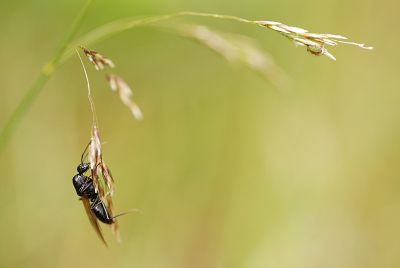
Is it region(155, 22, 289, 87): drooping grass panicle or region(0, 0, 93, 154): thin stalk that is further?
region(155, 22, 289, 87): drooping grass panicle

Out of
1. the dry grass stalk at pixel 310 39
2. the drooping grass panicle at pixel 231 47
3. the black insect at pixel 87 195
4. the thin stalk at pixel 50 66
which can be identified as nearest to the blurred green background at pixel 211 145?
the black insect at pixel 87 195

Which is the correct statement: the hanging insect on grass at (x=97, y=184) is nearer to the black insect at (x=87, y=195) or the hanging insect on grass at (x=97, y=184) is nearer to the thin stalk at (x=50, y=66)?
the black insect at (x=87, y=195)

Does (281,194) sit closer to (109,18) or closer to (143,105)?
(143,105)

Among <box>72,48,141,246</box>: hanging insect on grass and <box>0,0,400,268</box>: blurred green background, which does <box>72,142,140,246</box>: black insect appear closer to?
<box>72,48,141,246</box>: hanging insect on grass

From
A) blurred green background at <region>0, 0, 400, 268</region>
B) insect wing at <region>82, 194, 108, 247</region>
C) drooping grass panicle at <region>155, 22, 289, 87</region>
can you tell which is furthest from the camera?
blurred green background at <region>0, 0, 400, 268</region>

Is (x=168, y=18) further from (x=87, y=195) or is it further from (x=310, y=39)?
(x=87, y=195)

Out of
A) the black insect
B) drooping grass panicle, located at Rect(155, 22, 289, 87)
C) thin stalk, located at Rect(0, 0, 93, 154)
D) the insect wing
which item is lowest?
the insect wing

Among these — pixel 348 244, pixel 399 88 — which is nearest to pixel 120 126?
pixel 348 244

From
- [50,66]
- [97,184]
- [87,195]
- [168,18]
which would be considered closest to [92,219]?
[87,195]

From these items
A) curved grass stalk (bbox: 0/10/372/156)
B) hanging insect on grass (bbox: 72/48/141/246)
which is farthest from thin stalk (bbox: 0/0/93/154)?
hanging insect on grass (bbox: 72/48/141/246)
